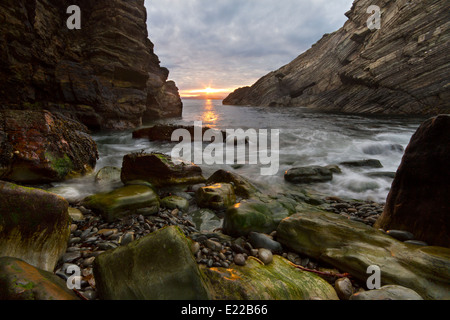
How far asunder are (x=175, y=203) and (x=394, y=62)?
1571 inches

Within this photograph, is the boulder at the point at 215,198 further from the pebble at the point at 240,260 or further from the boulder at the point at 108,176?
the boulder at the point at 108,176

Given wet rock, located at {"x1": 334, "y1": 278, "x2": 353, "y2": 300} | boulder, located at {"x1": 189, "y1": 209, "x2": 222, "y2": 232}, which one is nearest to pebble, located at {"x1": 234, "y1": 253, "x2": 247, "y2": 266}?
wet rock, located at {"x1": 334, "y1": 278, "x2": 353, "y2": 300}

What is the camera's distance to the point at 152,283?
177cm

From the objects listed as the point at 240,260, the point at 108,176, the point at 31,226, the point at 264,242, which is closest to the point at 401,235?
the point at 264,242

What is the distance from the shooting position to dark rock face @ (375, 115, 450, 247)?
2832 mm

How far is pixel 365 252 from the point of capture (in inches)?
104

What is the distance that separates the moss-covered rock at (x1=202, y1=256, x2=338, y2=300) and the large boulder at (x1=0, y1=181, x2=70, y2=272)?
6.25ft

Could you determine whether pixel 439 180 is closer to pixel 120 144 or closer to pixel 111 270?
pixel 111 270

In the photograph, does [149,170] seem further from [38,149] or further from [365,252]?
A: [365,252]

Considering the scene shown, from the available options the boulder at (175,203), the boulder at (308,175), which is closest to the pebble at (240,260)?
the boulder at (175,203)

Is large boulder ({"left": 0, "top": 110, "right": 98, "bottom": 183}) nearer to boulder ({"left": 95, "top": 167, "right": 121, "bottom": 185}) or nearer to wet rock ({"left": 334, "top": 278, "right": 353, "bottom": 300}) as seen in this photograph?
boulder ({"left": 95, "top": 167, "right": 121, "bottom": 185})

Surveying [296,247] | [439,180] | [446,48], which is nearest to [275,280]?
[296,247]

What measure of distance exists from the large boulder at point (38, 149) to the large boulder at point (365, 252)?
579cm
